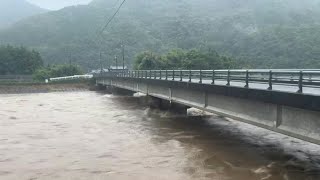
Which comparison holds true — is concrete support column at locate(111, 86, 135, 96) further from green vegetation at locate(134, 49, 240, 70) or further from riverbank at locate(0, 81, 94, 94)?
green vegetation at locate(134, 49, 240, 70)

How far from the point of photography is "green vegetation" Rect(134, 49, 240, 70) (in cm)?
10062

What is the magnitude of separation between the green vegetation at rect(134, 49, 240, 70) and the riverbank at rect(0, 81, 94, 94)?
→ 14961 millimetres

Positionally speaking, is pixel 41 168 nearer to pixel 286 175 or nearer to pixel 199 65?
pixel 286 175

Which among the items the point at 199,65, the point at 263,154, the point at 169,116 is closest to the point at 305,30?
the point at 199,65

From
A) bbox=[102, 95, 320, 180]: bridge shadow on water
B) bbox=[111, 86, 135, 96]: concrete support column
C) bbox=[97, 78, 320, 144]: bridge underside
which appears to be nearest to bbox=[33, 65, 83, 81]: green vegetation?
bbox=[111, 86, 135, 96]: concrete support column

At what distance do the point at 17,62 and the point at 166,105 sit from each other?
111073 mm

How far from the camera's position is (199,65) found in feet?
330

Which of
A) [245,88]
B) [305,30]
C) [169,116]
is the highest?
[305,30]

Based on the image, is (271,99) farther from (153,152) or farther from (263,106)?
(153,152)

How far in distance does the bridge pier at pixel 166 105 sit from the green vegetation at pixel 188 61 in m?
56.5

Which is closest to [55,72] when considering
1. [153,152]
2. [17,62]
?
[17,62]

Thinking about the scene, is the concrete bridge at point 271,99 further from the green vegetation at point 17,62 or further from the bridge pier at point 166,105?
the green vegetation at point 17,62

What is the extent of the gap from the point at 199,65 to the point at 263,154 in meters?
80.3

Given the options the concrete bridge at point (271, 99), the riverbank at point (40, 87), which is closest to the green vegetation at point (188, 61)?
the riverbank at point (40, 87)
